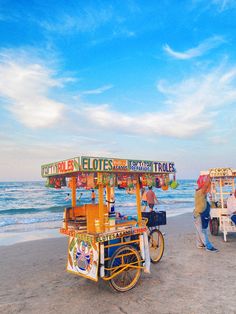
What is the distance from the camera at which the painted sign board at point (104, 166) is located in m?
4.91

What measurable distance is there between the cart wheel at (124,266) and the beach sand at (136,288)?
19 cm

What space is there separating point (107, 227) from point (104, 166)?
4.35 feet

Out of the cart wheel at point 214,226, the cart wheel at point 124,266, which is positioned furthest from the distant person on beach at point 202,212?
the cart wheel at point 124,266

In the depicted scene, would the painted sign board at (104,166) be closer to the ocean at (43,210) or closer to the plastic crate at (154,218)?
the plastic crate at (154,218)

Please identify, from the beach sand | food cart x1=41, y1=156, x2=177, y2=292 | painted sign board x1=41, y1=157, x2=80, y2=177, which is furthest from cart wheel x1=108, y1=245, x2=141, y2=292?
painted sign board x1=41, y1=157, x2=80, y2=177

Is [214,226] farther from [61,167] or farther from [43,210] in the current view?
[43,210]

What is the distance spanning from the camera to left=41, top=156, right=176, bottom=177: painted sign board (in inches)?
193

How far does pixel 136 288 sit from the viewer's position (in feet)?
17.9

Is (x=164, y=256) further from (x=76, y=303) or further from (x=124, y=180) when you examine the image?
(x=76, y=303)

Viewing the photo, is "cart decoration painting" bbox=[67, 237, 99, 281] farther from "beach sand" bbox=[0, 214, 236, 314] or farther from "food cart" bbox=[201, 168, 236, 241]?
"food cart" bbox=[201, 168, 236, 241]

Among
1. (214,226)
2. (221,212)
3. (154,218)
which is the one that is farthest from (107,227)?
(214,226)

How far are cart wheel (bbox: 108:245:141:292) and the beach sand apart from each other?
189 millimetres

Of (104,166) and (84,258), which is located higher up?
(104,166)

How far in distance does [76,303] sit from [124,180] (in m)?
2.68
